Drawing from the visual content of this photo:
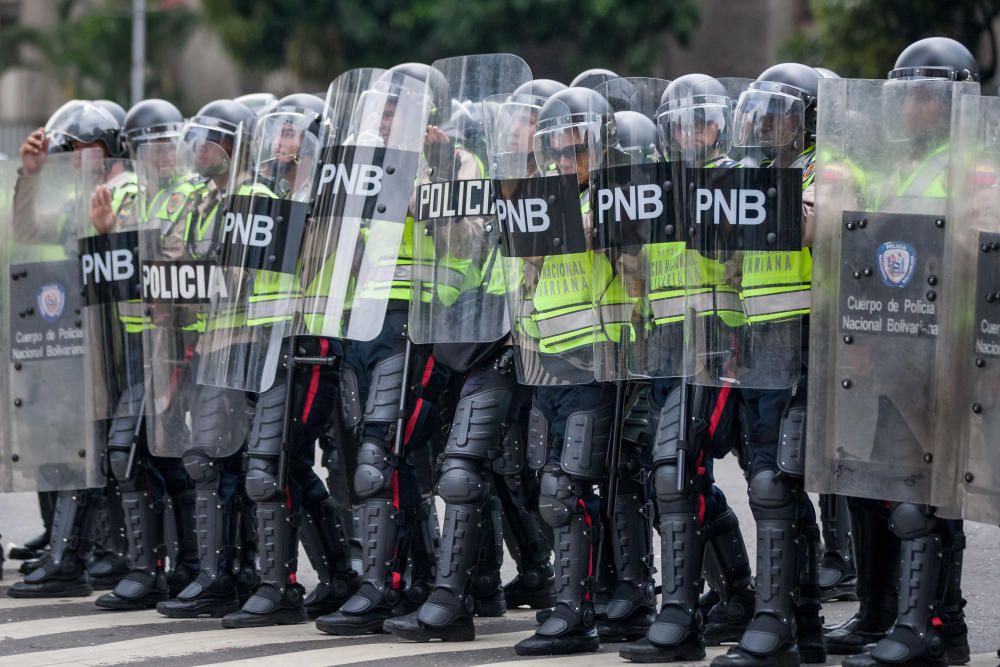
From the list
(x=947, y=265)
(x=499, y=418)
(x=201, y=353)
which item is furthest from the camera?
(x=201, y=353)

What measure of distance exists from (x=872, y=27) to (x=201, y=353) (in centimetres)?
1527

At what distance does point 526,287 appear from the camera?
6125 millimetres

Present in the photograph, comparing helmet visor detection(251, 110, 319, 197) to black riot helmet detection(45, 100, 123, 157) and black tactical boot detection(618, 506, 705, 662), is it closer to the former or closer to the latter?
black riot helmet detection(45, 100, 123, 157)

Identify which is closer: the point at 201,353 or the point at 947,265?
the point at 947,265

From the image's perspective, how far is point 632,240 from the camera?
592 centimetres

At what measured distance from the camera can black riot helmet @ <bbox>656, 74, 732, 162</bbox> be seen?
566cm

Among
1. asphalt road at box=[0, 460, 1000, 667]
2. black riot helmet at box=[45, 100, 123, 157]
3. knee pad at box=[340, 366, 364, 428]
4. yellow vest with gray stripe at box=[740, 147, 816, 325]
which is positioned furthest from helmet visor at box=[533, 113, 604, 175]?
black riot helmet at box=[45, 100, 123, 157]

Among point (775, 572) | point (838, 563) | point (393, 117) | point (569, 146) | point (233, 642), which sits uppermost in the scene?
point (393, 117)

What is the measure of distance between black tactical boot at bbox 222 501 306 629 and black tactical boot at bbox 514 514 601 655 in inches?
44.3

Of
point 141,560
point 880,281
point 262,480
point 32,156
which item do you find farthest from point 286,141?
point 880,281

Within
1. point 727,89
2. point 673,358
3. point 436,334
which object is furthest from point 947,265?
point 436,334

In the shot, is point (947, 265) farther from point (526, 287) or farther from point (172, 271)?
point (172, 271)

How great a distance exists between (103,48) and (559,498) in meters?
26.7

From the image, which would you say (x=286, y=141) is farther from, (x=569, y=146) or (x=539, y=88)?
(x=569, y=146)
